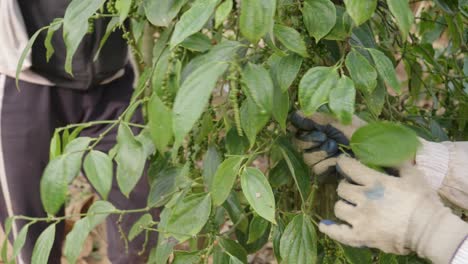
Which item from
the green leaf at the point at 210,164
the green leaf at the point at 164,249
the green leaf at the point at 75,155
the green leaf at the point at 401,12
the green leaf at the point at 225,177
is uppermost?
the green leaf at the point at 401,12

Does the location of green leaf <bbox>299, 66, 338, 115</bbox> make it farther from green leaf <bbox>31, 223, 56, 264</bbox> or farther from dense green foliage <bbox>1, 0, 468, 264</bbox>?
green leaf <bbox>31, 223, 56, 264</bbox>

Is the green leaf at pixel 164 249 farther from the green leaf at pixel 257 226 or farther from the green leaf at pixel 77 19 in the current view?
the green leaf at pixel 77 19

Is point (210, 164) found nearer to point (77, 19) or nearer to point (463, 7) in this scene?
point (77, 19)

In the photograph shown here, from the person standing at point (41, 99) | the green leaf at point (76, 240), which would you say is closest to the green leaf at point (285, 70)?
the green leaf at point (76, 240)

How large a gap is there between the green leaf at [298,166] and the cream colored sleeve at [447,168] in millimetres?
160

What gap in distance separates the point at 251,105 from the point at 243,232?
0.37 meters

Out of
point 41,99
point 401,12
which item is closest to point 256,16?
point 401,12

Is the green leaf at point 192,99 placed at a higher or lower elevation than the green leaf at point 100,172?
higher

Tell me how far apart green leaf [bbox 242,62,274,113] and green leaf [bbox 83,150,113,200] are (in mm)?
Result: 250

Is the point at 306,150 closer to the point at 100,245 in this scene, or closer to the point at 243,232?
the point at 243,232

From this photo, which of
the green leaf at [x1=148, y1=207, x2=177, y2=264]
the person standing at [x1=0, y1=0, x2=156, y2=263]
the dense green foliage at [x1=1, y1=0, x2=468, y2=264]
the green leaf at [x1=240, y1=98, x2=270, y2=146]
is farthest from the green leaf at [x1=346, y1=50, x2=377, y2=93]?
the person standing at [x1=0, y1=0, x2=156, y2=263]

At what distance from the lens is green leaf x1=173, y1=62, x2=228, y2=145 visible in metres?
0.57

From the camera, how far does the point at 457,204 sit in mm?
922

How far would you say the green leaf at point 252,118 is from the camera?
2.18 ft
